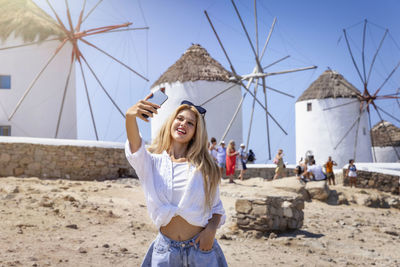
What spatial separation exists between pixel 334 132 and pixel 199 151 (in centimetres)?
2192

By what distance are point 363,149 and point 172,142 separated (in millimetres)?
22557

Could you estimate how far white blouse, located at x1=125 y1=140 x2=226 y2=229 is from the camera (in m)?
2.13

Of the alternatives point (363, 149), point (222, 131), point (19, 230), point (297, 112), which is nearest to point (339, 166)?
point (363, 149)

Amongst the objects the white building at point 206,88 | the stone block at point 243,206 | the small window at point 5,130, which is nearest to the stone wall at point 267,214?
the stone block at point 243,206

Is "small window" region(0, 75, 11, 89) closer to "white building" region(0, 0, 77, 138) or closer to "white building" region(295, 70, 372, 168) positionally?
"white building" region(0, 0, 77, 138)

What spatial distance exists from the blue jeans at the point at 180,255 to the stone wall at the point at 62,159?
9.38 m

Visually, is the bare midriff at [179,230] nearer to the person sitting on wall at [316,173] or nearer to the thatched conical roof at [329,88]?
the person sitting on wall at [316,173]

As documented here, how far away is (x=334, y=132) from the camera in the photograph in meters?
23.1

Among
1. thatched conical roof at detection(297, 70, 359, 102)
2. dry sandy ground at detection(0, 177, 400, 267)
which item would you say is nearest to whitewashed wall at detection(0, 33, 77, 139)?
dry sandy ground at detection(0, 177, 400, 267)

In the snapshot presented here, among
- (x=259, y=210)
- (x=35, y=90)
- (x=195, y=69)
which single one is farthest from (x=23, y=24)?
(x=259, y=210)

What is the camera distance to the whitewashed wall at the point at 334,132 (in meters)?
22.7

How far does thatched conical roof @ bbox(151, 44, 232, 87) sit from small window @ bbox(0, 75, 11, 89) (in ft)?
25.2

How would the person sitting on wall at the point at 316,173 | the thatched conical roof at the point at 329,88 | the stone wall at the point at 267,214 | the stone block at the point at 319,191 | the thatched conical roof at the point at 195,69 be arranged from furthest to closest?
the thatched conical roof at the point at 329,88, the thatched conical roof at the point at 195,69, the person sitting on wall at the point at 316,173, the stone block at the point at 319,191, the stone wall at the point at 267,214

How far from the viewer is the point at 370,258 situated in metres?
5.88
